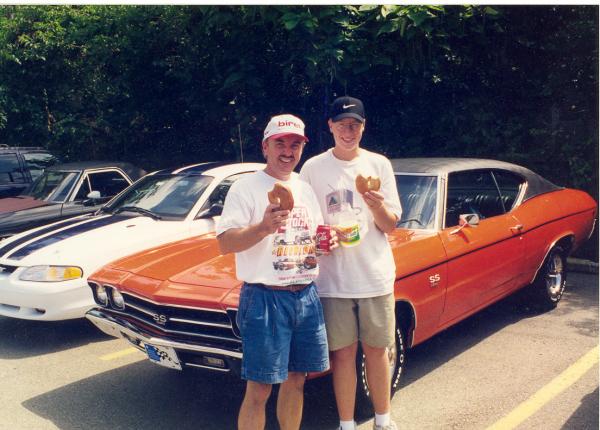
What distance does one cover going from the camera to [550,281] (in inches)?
233

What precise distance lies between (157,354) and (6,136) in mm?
11700

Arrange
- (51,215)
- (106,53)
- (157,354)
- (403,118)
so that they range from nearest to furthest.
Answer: (157,354), (51,215), (403,118), (106,53)

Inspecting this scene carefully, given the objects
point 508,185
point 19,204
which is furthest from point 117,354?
point 508,185

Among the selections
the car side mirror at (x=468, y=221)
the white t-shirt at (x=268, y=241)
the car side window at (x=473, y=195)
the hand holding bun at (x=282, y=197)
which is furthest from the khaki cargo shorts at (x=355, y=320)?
the car side window at (x=473, y=195)

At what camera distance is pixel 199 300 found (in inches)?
136

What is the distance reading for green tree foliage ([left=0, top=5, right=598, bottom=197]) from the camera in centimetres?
792

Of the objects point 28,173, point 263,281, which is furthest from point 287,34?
point 263,281

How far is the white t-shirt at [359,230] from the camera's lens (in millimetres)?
3176

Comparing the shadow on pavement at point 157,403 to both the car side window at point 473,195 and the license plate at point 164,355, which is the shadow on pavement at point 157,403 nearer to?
the license plate at point 164,355

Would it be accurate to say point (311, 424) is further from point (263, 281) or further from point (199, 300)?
point (263, 281)

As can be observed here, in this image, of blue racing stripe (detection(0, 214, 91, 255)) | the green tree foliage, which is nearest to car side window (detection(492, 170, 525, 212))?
the green tree foliage

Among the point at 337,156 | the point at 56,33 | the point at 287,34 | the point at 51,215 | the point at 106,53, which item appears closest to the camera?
the point at 337,156

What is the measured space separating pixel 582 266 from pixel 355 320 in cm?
554

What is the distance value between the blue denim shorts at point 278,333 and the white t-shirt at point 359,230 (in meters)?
0.22
